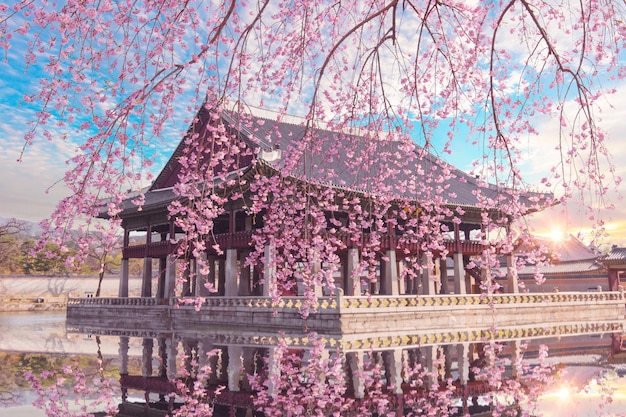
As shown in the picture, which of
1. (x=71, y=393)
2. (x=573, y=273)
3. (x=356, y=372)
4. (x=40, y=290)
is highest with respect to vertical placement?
(x=573, y=273)

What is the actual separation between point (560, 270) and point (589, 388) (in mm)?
39379

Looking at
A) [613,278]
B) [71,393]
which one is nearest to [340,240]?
[71,393]

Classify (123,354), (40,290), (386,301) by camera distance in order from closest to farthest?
(123,354), (386,301), (40,290)

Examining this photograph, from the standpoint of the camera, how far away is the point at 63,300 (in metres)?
61.9

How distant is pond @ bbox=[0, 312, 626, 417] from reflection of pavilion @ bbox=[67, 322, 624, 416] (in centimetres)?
6

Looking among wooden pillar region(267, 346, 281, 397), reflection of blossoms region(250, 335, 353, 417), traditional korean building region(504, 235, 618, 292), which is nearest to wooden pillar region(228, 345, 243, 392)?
reflection of blossoms region(250, 335, 353, 417)

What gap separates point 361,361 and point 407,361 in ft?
3.79

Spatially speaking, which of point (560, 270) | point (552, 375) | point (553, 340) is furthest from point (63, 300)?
point (552, 375)

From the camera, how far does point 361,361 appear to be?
1439cm

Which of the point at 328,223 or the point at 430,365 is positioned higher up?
the point at 328,223

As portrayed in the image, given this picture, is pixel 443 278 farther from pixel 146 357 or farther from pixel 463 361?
pixel 146 357

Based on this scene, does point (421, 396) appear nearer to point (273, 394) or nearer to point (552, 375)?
point (273, 394)

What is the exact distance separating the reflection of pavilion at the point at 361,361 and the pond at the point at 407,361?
0.18 ft

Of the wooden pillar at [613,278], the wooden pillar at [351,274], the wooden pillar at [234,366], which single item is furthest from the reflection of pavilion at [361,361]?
the wooden pillar at [613,278]
